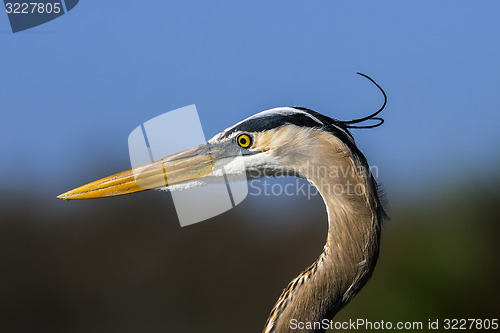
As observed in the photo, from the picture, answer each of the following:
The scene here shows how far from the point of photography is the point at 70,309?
8586 mm

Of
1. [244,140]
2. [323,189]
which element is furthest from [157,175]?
[323,189]

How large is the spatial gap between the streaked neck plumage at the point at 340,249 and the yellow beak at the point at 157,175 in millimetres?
587

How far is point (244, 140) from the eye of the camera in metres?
1.99

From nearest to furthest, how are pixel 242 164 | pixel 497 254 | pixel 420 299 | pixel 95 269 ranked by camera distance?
pixel 242 164
pixel 420 299
pixel 497 254
pixel 95 269

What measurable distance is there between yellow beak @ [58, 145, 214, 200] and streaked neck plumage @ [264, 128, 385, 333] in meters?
0.59

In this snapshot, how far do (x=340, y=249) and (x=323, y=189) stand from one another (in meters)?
0.24

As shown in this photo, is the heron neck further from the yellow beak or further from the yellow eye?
the yellow beak

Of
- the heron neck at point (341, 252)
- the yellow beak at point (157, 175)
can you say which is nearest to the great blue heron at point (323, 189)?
the heron neck at point (341, 252)

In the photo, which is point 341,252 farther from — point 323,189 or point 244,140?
point 244,140

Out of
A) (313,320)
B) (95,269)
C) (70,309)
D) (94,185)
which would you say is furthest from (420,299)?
(70,309)

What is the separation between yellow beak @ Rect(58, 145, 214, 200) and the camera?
2064 mm

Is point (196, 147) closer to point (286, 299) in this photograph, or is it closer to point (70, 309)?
point (286, 299)

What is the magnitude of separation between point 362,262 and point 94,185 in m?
1.24

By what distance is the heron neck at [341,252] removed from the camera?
1.72 m
